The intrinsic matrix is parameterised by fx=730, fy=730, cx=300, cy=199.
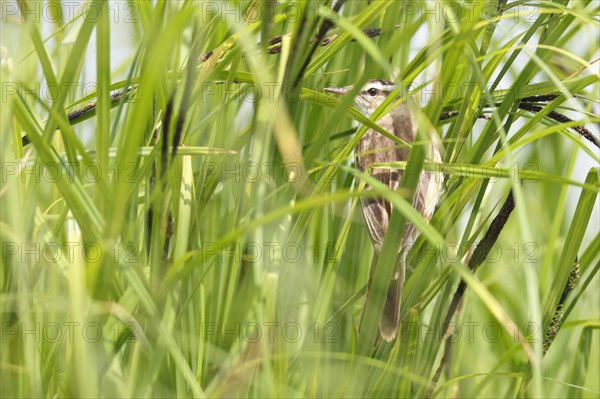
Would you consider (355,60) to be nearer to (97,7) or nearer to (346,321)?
(346,321)

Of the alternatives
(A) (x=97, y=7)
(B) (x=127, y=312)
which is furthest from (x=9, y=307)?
(A) (x=97, y=7)

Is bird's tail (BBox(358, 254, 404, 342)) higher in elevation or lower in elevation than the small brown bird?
lower

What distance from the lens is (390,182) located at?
8.99 feet

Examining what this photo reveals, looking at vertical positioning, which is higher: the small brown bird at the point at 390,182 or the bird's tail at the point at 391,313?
the small brown bird at the point at 390,182

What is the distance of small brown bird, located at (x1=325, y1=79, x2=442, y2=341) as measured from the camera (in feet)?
6.82

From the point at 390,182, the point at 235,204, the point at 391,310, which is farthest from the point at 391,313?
the point at 390,182

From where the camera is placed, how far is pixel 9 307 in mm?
1797

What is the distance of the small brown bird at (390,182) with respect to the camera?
2.08m

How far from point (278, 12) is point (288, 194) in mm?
521

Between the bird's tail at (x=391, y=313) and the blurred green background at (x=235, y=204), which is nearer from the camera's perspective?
the blurred green background at (x=235, y=204)

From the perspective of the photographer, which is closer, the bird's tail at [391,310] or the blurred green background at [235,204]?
the blurred green background at [235,204]

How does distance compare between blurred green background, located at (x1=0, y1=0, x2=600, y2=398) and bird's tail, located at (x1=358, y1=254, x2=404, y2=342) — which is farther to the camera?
bird's tail, located at (x1=358, y1=254, x2=404, y2=342)

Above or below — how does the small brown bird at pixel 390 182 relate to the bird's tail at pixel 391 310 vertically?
above

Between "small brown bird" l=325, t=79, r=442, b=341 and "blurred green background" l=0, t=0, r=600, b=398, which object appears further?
"small brown bird" l=325, t=79, r=442, b=341
